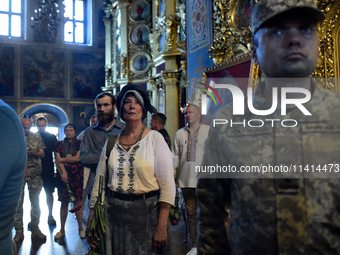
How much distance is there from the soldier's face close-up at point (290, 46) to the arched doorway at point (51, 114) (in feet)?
69.7

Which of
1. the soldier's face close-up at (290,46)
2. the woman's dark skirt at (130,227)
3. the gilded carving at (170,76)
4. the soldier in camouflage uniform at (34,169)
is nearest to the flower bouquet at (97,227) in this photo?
the woman's dark skirt at (130,227)

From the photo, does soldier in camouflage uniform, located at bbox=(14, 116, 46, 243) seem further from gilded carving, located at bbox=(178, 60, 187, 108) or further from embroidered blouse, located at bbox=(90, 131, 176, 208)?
gilded carving, located at bbox=(178, 60, 187, 108)

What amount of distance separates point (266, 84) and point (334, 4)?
14.4 feet

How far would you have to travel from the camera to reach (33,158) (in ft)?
19.1

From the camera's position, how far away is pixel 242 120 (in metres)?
1.28

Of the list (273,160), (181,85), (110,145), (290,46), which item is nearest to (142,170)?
(110,145)

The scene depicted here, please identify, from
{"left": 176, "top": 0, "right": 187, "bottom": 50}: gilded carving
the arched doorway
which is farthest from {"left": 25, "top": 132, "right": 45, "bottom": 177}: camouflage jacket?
the arched doorway

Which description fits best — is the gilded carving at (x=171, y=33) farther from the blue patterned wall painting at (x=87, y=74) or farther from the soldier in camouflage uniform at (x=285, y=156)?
the soldier in camouflage uniform at (x=285, y=156)

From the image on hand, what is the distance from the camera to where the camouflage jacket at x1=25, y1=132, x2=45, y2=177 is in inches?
227

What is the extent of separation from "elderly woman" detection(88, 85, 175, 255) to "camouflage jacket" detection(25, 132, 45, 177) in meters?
3.54

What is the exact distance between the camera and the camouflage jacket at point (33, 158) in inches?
227

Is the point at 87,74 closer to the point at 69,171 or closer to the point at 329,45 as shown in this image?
the point at 69,171

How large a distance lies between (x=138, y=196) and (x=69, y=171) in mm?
3540

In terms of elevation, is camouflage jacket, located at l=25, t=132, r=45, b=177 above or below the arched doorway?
below
